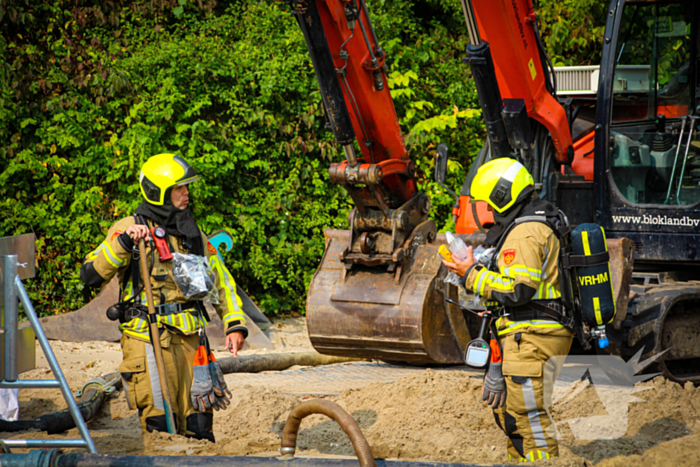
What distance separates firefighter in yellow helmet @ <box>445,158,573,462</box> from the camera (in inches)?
150

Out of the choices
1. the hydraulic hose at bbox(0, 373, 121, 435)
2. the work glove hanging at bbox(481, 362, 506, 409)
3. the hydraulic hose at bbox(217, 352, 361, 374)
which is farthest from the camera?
the hydraulic hose at bbox(217, 352, 361, 374)

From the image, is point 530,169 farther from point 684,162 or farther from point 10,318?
point 10,318

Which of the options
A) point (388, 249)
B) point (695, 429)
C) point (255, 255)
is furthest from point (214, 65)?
point (695, 429)

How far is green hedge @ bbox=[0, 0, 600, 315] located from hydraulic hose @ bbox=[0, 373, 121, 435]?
3.40m

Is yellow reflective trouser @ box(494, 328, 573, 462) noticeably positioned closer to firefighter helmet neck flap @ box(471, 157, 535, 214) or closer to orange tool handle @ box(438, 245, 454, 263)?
orange tool handle @ box(438, 245, 454, 263)

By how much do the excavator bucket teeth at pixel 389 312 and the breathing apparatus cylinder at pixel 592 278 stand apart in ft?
4.56

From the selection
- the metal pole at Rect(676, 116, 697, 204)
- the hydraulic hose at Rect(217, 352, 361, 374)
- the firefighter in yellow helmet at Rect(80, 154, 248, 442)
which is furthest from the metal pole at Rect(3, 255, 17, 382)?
the metal pole at Rect(676, 116, 697, 204)

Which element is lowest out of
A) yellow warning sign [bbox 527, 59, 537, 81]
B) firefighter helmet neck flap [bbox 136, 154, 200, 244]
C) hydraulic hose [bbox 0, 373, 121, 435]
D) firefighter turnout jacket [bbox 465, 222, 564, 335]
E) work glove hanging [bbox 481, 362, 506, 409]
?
hydraulic hose [bbox 0, 373, 121, 435]

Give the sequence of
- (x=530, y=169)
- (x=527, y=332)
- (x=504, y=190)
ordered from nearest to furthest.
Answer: (x=527, y=332) → (x=504, y=190) → (x=530, y=169)

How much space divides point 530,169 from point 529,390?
110 inches

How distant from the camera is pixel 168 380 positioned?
4125mm

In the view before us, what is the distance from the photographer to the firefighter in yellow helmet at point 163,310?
404 centimetres

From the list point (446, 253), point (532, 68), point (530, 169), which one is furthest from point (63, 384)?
point (532, 68)

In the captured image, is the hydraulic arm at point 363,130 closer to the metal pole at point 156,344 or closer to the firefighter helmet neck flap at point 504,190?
the firefighter helmet neck flap at point 504,190
